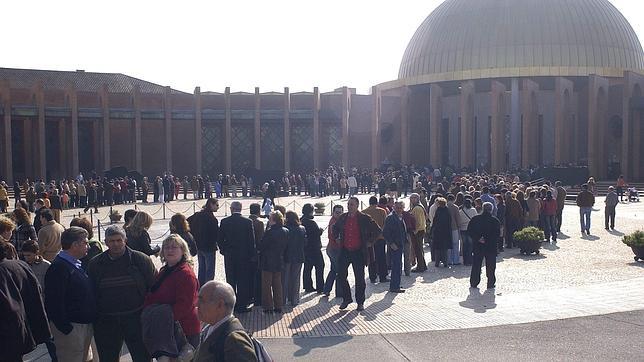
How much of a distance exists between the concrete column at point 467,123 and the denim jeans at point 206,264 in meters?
34.7

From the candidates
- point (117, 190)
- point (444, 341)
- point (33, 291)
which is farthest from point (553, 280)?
point (117, 190)

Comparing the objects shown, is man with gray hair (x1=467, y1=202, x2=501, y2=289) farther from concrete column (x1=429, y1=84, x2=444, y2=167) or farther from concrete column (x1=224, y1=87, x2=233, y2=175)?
concrete column (x1=224, y1=87, x2=233, y2=175)

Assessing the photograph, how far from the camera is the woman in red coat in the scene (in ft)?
18.9

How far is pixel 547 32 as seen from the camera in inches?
1843

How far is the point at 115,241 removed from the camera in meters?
6.10

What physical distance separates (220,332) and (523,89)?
4043cm

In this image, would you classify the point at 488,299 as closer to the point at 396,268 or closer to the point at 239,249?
the point at 396,268

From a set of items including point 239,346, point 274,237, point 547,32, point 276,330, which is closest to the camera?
point 239,346

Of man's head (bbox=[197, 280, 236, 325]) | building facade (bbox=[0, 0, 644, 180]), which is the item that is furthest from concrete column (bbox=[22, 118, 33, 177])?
man's head (bbox=[197, 280, 236, 325])

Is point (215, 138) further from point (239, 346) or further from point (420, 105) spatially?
point (239, 346)

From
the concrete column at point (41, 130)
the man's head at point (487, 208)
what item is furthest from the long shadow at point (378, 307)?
the concrete column at point (41, 130)

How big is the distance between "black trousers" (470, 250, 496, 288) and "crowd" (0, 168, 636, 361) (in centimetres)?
2

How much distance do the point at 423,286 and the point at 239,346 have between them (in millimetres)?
8585

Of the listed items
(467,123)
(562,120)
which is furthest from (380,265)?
(467,123)
